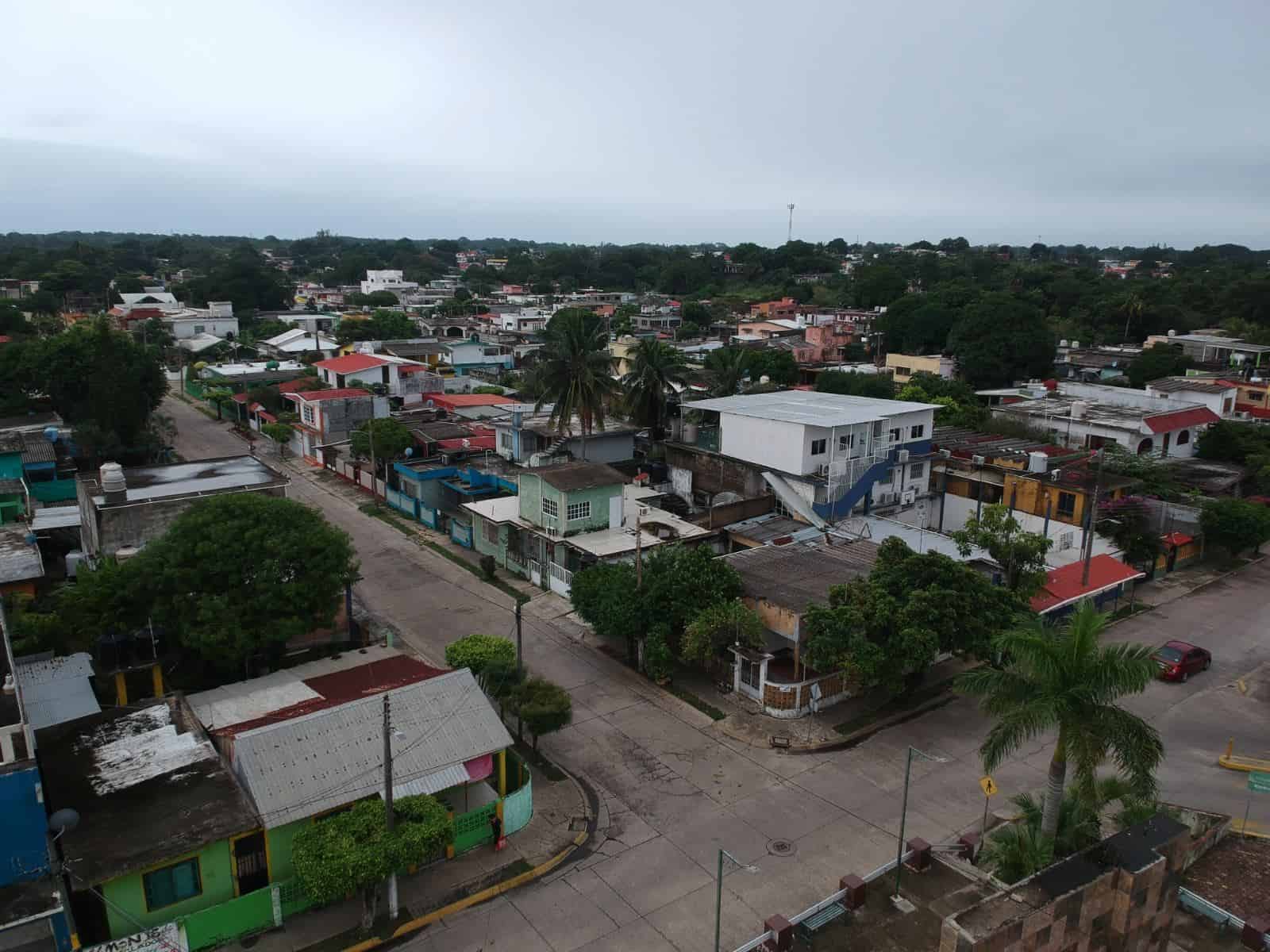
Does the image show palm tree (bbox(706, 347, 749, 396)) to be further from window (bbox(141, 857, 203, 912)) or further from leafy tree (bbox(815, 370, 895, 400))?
window (bbox(141, 857, 203, 912))

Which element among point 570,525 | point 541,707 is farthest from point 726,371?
point 541,707

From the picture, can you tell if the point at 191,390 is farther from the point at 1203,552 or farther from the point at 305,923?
the point at 1203,552

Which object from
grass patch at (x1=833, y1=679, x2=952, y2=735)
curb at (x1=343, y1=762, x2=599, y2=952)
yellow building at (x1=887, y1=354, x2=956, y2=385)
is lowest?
curb at (x1=343, y1=762, x2=599, y2=952)

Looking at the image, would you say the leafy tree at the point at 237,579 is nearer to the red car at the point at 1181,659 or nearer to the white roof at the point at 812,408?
the white roof at the point at 812,408

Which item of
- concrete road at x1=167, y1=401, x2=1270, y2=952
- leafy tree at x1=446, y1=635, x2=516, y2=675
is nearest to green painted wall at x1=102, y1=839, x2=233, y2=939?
concrete road at x1=167, y1=401, x2=1270, y2=952

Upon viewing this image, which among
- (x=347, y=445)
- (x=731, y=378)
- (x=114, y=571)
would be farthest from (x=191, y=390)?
→ (x=114, y=571)

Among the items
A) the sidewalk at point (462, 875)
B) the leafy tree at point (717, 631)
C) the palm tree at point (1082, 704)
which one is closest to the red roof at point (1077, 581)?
the leafy tree at point (717, 631)

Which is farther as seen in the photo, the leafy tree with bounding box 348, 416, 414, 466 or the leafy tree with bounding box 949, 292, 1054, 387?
the leafy tree with bounding box 949, 292, 1054, 387
